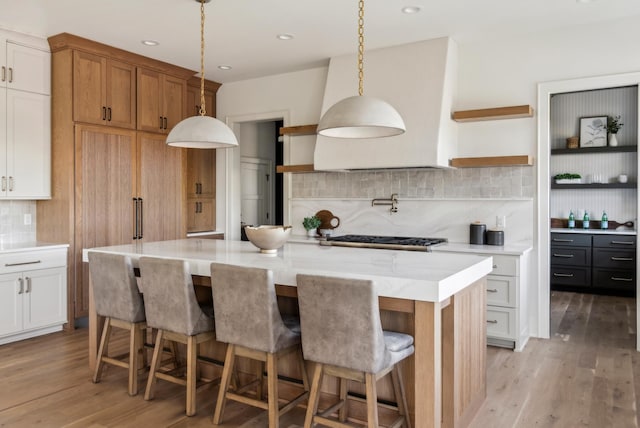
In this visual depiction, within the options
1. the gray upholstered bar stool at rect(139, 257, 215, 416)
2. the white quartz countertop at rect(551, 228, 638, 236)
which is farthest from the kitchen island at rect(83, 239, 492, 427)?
A: the white quartz countertop at rect(551, 228, 638, 236)

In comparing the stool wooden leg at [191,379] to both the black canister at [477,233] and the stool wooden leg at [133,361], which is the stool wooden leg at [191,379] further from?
the black canister at [477,233]

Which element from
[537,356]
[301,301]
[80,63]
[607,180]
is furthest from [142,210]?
[607,180]

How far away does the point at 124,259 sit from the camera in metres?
3.11

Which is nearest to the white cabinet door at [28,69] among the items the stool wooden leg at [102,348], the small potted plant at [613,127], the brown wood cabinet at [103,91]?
the brown wood cabinet at [103,91]

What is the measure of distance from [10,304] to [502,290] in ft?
13.6

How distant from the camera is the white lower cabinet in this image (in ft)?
13.8

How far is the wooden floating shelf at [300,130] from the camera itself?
5.41 meters

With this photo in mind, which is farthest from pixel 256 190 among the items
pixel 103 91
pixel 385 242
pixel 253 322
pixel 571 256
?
pixel 253 322

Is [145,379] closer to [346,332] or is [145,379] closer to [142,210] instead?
[346,332]

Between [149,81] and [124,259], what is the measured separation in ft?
9.48

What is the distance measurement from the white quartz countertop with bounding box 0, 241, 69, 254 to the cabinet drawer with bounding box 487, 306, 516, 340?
3846 millimetres

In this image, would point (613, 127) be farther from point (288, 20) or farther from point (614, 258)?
point (288, 20)

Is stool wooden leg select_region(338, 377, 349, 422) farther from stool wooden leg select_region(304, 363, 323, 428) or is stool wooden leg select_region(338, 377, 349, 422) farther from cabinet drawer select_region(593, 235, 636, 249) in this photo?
cabinet drawer select_region(593, 235, 636, 249)

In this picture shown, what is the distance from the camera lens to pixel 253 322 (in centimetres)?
256
